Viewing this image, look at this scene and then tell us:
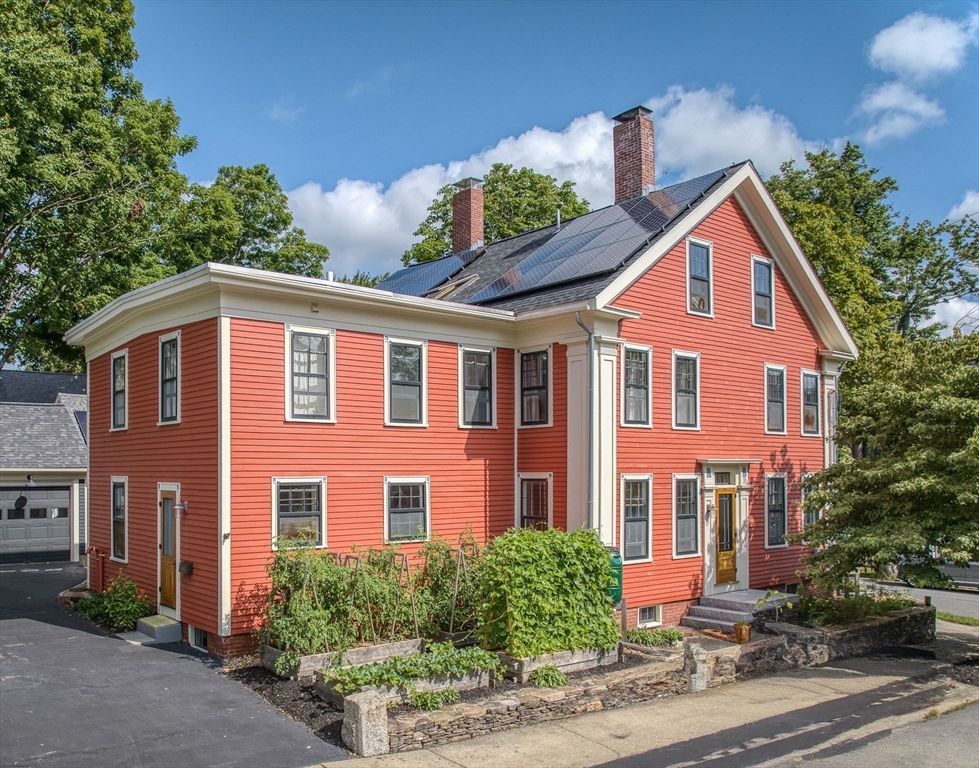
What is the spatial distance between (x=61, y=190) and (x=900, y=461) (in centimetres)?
1979

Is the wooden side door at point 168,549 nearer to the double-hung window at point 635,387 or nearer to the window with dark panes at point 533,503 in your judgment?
the window with dark panes at point 533,503

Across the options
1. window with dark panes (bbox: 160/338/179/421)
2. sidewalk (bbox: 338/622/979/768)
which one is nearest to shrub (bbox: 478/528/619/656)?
sidewalk (bbox: 338/622/979/768)

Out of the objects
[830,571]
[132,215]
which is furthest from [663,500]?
[132,215]

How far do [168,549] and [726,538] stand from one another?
11430 mm

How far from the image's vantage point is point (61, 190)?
788 inches

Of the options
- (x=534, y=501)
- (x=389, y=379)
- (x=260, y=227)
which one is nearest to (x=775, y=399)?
(x=534, y=501)

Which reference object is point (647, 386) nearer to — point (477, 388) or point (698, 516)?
point (698, 516)

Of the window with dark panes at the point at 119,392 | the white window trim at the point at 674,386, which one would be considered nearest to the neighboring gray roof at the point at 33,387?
the window with dark panes at the point at 119,392

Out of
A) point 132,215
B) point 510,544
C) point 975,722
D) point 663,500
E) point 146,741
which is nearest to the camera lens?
point 146,741

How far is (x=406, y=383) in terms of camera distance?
15.1 m

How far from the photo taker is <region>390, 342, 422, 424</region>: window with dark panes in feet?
49.2

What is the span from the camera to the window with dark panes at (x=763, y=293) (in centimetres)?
1888

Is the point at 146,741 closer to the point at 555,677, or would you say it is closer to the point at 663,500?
the point at 555,677

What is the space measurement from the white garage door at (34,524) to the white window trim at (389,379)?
1564cm
